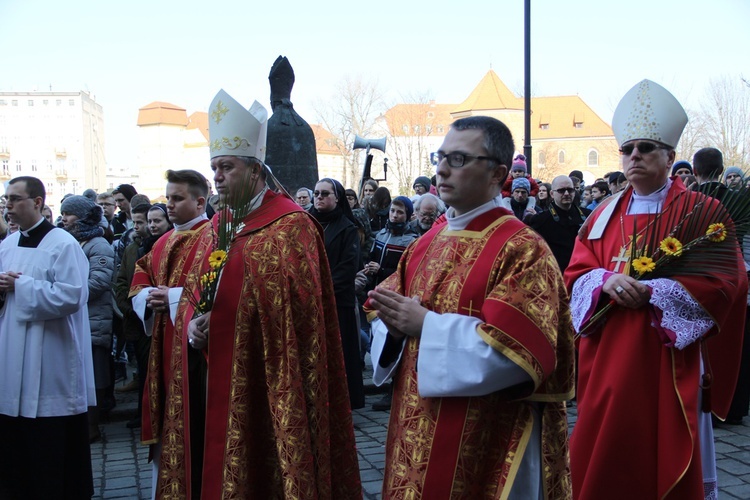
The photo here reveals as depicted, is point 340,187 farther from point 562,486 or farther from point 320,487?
point 562,486

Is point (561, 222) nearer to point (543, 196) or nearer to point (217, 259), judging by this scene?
point (543, 196)

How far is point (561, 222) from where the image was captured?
766 cm

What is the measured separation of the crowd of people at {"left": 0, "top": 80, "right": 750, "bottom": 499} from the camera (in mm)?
2609

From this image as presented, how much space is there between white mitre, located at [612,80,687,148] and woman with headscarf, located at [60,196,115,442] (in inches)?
185

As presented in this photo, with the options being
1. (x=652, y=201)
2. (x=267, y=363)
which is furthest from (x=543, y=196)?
(x=267, y=363)

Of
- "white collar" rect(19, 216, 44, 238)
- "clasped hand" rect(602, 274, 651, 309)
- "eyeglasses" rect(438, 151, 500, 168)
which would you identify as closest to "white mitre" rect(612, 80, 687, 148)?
"clasped hand" rect(602, 274, 651, 309)

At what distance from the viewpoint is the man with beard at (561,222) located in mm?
7562

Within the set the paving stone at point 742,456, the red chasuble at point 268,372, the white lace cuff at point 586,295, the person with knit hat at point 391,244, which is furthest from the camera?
the person with knit hat at point 391,244

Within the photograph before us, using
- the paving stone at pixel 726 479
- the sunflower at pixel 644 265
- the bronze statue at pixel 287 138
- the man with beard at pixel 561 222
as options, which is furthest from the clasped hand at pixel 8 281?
the bronze statue at pixel 287 138

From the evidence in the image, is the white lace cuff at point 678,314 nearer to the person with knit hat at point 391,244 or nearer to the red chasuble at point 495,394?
the red chasuble at point 495,394

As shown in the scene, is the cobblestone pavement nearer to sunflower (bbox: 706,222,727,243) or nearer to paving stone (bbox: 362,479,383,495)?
paving stone (bbox: 362,479,383,495)

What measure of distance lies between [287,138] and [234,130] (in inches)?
379

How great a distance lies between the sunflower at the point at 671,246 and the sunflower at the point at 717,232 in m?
0.16

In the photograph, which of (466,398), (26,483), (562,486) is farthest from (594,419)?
(26,483)
